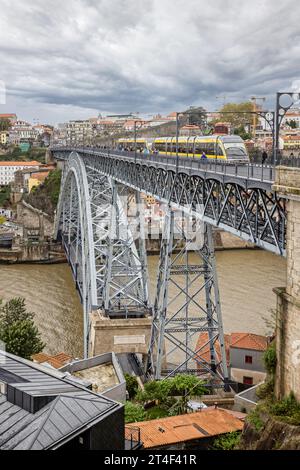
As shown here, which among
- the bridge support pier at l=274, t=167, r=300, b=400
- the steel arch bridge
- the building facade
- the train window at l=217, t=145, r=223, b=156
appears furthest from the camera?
the building facade

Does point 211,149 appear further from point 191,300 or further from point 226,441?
point 226,441

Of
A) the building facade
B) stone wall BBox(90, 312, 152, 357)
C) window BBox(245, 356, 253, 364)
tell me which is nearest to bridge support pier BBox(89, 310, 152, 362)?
stone wall BBox(90, 312, 152, 357)

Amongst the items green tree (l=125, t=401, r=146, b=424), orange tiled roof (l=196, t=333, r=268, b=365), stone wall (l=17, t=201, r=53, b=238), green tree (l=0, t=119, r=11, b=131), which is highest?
green tree (l=0, t=119, r=11, b=131)

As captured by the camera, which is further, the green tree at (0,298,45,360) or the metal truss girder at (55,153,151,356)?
the metal truss girder at (55,153,151,356)

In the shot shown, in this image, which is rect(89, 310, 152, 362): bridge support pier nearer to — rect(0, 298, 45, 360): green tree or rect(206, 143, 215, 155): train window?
rect(0, 298, 45, 360): green tree

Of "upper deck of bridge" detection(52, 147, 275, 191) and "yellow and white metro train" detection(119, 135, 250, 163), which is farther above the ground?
"yellow and white metro train" detection(119, 135, 250, 163)
